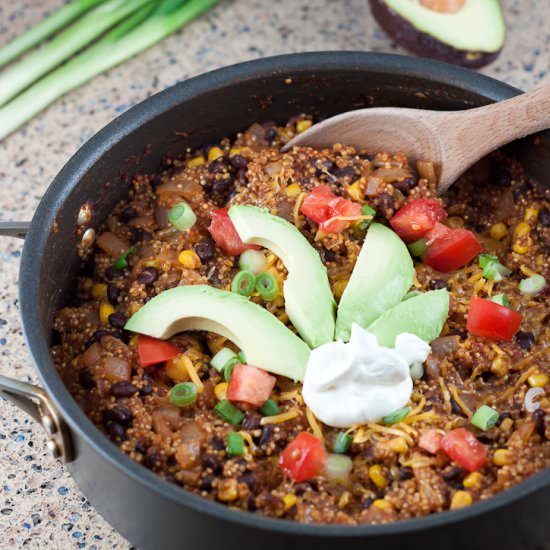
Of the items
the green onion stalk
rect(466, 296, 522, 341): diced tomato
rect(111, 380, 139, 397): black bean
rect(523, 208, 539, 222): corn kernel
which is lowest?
rect(111, 380, 139, 397): black bean

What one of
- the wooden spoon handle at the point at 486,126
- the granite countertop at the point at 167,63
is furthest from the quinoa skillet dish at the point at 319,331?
the granite countertop at the point at 167,63

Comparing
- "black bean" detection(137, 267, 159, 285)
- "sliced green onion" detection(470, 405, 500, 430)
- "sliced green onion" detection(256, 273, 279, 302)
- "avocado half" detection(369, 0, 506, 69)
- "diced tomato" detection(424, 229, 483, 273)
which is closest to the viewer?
"sliced green onion" detection(470, 405, 500, 430)

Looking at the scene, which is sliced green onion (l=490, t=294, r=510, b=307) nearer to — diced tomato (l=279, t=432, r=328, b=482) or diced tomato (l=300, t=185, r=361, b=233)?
diced tomato (l=300, t=185, r=361, b=233)

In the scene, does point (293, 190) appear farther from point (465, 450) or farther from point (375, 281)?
point (465, 450)

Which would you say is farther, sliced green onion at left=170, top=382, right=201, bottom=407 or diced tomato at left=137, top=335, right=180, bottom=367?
diced tomato at left=137, top=335, right=180, bottom=367

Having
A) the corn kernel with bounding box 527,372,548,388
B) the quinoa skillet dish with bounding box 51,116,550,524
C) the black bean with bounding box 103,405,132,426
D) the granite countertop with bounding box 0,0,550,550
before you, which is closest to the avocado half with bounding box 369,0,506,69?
the granite countertop with bounding box 0,0,550,550

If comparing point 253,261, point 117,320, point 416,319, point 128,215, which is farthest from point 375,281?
point 128,215
